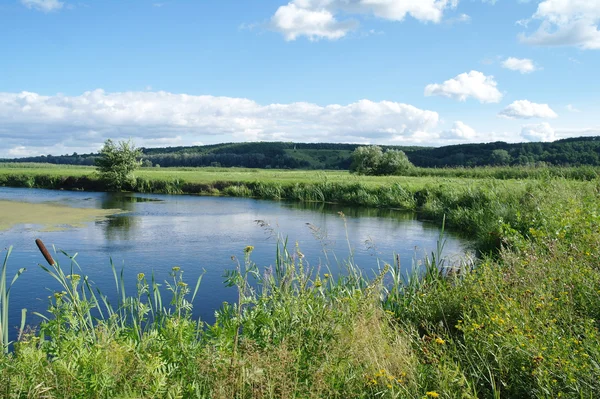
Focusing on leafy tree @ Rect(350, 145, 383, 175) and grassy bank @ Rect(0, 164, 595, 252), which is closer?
grassy bank @ Rect(0, 164, 595, 252)

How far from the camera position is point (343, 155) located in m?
107

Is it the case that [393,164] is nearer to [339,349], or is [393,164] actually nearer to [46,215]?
[46,215]

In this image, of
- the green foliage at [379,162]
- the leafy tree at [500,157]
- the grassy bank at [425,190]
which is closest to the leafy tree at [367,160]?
the green foliage at [379,162]

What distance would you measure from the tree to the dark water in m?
10.6

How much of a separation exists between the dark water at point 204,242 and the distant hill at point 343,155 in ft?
66.5

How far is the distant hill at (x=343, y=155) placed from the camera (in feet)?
174

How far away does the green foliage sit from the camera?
52219mm

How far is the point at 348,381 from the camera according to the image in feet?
13.1

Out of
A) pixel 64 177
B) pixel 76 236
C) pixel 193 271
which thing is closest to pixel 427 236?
pixel 193 271

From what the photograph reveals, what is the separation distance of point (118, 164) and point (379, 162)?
2752cm

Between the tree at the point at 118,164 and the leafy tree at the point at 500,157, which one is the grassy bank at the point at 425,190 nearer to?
the tree at the point at 118,164

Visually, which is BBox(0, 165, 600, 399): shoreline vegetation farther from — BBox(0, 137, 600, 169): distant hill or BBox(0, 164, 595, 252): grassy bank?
BBox(0, 137, 600, 169): distant hill

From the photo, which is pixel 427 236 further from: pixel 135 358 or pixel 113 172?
pixel 113 172

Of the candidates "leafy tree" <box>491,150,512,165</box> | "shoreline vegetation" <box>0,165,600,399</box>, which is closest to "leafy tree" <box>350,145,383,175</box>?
"leafy tree" <box>491,150,512,165</box>
